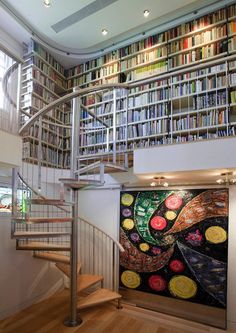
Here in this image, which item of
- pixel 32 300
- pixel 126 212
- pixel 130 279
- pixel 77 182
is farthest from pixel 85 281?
pixel 77 182

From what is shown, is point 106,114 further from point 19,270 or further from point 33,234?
point 19,270

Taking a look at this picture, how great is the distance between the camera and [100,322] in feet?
11.0

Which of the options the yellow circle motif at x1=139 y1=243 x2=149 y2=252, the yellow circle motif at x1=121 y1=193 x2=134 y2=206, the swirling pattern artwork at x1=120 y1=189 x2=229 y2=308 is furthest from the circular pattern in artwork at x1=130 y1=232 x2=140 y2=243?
the yellow circle motif at x1=121 y1=193 x2=134 y2=206

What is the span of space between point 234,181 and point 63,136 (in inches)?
128

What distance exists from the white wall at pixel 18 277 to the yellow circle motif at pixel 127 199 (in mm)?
1728

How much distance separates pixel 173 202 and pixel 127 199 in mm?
804

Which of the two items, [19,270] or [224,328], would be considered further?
[19,270]

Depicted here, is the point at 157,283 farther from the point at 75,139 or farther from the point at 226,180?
the point at 75,139

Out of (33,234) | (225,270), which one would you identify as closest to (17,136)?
(33,234)

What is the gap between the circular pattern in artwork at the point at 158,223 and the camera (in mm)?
3893

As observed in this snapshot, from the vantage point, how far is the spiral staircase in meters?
2.96

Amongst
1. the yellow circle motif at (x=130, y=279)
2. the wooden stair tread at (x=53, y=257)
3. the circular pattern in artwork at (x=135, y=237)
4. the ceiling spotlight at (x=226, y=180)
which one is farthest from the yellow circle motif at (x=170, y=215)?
the wooden stair tread at (x=53, y=257)

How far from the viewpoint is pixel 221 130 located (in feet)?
11.9

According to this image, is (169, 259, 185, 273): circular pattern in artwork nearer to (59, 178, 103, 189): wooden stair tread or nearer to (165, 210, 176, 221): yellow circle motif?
(165, 210, 176, 221): yellow circle motif
